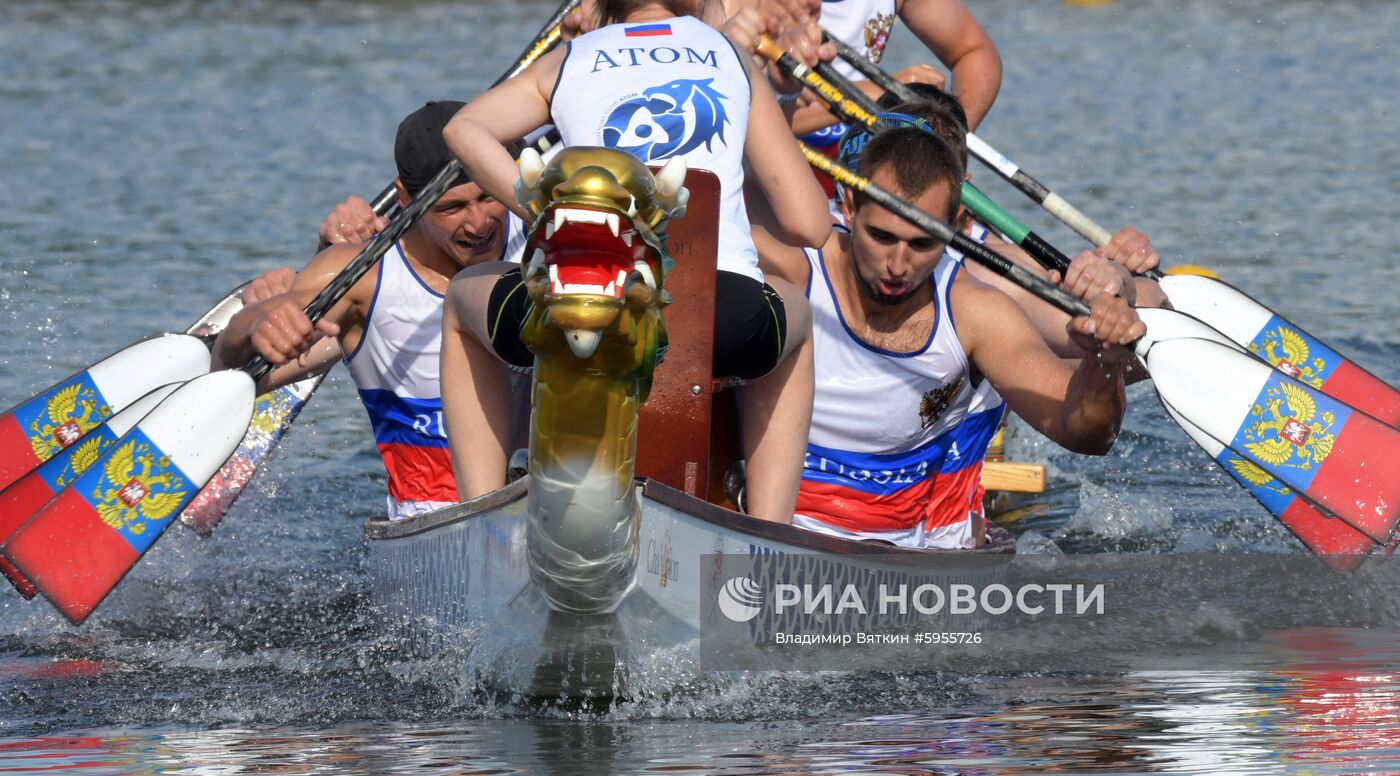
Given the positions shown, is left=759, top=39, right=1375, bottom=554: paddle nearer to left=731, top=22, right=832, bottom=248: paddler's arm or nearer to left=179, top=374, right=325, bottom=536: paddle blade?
left=731, top=22, right=832, bottom=248: paddler's arm

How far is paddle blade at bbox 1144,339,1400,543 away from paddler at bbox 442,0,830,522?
1.23m

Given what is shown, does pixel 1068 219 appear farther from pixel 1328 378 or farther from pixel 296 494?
pixel 296 494

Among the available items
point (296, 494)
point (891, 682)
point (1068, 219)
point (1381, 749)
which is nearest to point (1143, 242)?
point (1068, 219)

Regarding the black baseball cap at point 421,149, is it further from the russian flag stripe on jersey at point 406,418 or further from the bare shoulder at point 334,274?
the russian flag stripe on jersey at point 406,418

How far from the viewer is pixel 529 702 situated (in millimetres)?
4887

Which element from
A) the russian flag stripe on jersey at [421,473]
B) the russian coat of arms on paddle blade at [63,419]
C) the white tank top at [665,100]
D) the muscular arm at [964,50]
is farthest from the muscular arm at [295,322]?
the muscular arm at [964,50]

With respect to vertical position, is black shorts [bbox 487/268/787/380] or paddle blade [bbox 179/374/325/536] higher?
paddle blade [bbox 179/374/325/536]

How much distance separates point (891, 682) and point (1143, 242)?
5.53 feet

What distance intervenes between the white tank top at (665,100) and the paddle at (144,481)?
840 mm

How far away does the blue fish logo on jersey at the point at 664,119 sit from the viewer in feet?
15.6

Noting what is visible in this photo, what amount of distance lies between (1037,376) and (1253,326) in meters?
1.67

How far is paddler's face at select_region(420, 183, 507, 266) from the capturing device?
5738 mm

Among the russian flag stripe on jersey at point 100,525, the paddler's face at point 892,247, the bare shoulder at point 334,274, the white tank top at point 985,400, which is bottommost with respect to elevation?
the russian flag stripe on jersey at point 100,525

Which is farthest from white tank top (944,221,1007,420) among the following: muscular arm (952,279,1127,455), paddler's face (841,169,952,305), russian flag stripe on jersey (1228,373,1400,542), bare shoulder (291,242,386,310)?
bare shoulder (291,242,386,310)
